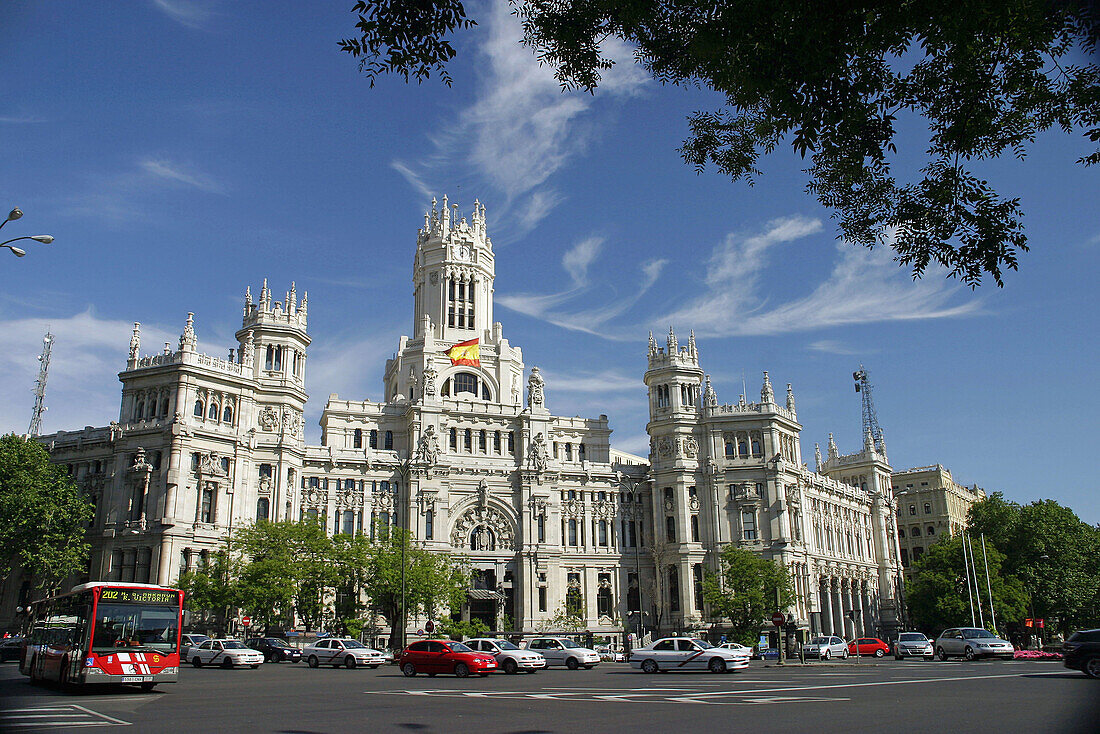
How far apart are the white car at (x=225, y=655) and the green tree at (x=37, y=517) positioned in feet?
72.1

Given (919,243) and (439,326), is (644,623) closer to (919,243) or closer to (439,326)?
(439,326)

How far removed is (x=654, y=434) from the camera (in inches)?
3428

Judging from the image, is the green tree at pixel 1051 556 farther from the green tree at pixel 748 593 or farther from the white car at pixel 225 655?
the white car at pixel 225 655

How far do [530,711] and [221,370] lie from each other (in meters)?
60.1

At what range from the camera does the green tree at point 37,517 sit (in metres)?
62.1

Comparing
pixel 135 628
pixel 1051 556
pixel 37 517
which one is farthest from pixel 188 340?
pixel 1051 556

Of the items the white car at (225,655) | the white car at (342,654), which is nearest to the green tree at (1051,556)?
the white car at (342,654)

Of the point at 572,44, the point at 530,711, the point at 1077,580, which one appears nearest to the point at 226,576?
the point at 530,711

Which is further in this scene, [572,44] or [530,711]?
[530,711]

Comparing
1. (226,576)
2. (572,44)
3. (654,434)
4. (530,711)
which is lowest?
(530,711)

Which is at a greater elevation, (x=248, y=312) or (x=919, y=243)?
(x=248, y=312)

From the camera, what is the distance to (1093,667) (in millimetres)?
28797

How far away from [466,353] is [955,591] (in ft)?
189

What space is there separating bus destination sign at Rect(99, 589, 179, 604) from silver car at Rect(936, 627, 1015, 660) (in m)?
41.4
